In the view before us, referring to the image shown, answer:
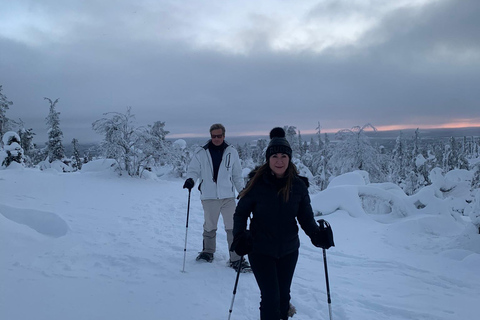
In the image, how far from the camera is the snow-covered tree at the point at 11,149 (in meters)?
18.8

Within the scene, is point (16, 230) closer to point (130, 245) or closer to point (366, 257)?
point (130, 245)

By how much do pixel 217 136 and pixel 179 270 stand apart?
2239mm

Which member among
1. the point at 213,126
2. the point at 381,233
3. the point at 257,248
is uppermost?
the point at 213,126

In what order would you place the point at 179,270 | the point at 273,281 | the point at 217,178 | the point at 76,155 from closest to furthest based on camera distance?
the point at 273,281 < the point at 179,270 < the point at 217,178 < the point at 76,155

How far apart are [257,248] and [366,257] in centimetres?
459

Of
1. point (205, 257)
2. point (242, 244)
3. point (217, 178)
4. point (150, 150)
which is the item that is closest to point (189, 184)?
point (217, 178)

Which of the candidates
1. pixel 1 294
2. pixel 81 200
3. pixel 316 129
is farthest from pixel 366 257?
pixel 316 129

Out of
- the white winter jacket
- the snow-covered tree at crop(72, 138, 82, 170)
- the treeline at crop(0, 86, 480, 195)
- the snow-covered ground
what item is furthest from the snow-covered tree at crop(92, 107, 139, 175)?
the snow-covered tree at crop(72, 138, 82, 170)

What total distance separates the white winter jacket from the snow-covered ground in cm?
125

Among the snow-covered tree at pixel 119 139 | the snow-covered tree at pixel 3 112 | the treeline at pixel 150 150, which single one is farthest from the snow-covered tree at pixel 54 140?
the snow-covered tree at pixel 119 139

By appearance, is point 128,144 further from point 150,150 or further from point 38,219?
point 38,219

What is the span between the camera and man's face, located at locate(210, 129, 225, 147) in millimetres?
4398

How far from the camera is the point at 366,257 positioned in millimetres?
6102

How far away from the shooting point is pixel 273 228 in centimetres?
263
